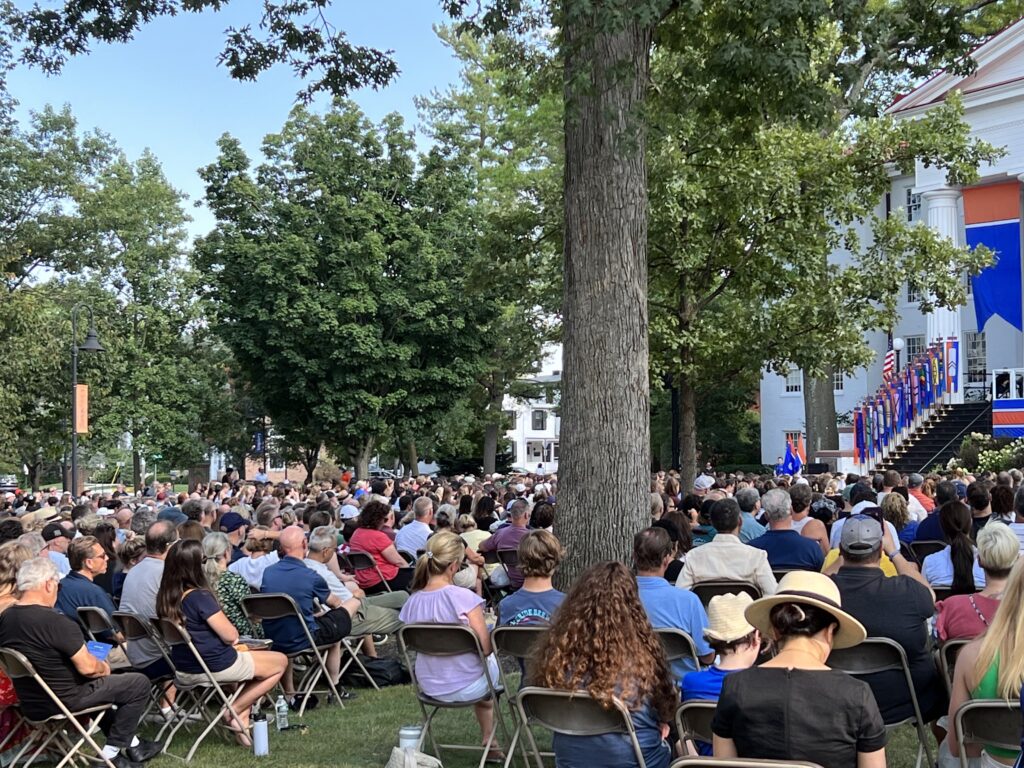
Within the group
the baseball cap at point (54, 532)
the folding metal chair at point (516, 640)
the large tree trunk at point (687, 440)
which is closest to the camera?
the folding metal chair at point (516, 640)

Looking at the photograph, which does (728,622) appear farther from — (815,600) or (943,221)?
(943,221)

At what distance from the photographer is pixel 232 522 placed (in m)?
13.0

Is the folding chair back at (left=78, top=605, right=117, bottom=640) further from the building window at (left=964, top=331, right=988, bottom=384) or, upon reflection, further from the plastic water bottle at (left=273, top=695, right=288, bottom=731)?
the building window at (left=964, top=331, right=988, bottom=384)

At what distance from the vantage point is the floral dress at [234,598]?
8.00m

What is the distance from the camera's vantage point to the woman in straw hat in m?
3.41

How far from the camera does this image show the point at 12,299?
2859cm

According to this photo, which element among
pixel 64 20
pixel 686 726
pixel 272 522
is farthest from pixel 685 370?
pixel 686 726

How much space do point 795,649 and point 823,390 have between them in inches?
1342

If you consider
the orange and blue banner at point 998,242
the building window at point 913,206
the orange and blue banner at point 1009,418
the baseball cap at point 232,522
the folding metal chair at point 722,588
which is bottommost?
the folding metal chair at point 722,588

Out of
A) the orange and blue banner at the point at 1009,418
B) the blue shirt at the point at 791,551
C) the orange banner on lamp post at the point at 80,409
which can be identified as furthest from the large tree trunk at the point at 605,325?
the orange and blue banner at the point at 1009,418

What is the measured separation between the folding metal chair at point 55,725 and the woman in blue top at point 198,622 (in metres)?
0.68

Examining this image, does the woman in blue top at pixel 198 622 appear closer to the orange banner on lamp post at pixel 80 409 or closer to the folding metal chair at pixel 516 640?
the folding metal chair at pixel 516 640

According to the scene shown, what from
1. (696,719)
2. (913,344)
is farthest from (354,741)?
(913,344)

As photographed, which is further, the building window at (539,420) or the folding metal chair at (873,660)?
the building window at (539,420)
